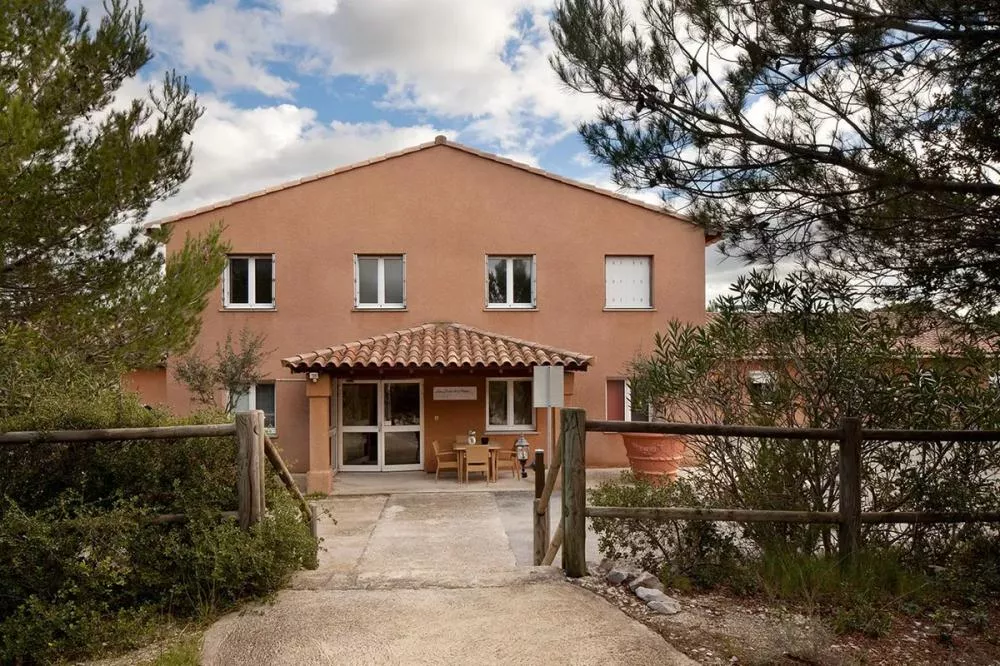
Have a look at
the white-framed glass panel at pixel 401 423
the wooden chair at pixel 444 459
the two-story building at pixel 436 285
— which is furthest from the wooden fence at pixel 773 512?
the white-framed glass panel at pixel 401 423

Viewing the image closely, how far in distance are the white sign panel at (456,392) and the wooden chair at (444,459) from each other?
1.08 metres

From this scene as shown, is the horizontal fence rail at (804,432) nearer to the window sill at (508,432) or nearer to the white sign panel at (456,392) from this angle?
the window sill at (508,432)

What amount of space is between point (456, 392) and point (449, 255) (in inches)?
127

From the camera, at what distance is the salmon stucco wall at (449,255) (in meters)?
15.6

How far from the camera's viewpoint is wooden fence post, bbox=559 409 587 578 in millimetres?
4961

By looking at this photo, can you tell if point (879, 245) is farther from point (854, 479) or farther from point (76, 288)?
point (76, 288)

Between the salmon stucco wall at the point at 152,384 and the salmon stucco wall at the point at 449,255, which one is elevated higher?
the salmon stucco wall at the point at 449,255

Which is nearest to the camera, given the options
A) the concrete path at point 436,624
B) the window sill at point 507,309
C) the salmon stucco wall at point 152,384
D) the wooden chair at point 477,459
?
the concrete path at point 436,624

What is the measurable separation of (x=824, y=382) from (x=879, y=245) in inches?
54.3

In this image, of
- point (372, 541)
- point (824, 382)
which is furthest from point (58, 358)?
point (824, 382)

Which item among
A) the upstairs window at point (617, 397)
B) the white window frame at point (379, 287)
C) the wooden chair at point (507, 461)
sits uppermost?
the white window frame at point (379, 287)

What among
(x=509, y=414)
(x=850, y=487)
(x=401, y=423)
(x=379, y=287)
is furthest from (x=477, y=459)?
(x=850, y=487)

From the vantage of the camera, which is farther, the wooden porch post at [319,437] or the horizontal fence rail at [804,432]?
the wooden porch post at [319,437]

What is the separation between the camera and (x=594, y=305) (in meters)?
16.1
